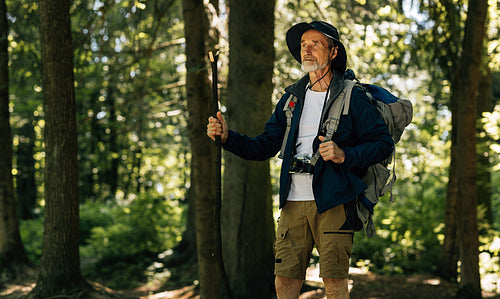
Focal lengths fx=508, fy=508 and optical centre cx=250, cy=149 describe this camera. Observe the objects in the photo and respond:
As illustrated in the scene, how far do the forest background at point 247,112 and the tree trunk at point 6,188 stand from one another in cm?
11

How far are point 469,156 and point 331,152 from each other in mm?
4112

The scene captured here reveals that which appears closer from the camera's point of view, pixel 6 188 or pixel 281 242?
pixel 281 242

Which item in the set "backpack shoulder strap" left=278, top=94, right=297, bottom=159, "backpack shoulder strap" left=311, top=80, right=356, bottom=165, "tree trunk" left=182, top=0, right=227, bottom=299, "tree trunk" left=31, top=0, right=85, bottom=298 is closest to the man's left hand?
"backpack shoulder strap" left=311, top=80, right=356, bottom=165

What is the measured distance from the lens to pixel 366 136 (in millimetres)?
3324

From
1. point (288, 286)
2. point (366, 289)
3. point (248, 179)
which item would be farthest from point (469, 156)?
point (288, 286)

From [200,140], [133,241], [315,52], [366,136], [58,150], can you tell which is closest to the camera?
[366,136]

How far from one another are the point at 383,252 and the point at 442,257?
1.67 m

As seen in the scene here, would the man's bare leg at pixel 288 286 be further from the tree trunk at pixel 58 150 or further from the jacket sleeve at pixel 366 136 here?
the tree trunk at pixel 58 150

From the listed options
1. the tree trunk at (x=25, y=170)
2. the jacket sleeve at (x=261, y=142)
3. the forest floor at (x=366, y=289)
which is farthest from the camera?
the tree trunk at (x=25, y=170)

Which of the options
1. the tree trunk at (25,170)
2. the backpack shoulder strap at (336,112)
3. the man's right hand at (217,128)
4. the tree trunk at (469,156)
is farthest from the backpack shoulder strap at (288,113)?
the tree trunk at (25,170)

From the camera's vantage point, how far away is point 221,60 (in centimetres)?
855

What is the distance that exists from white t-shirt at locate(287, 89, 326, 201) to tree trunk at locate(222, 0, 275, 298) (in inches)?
113

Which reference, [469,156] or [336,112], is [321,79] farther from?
[469,156]

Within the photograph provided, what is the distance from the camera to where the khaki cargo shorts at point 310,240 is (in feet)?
10.9
